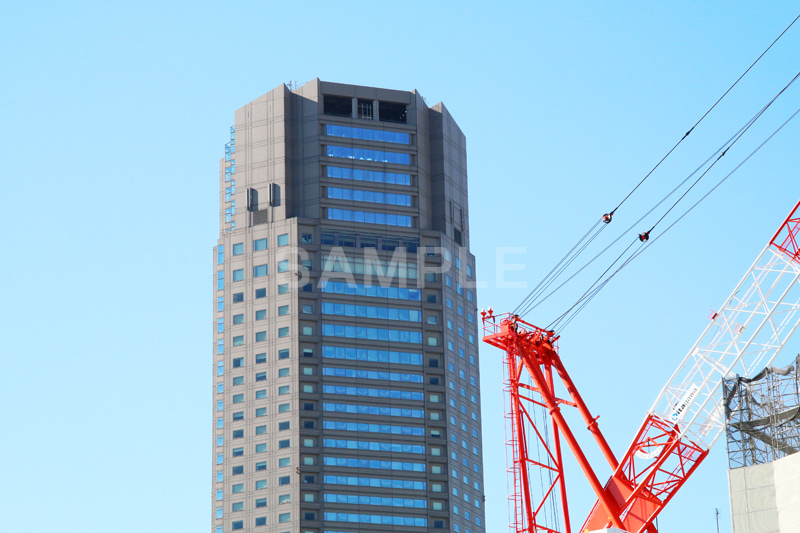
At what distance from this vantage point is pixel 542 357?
442 ft

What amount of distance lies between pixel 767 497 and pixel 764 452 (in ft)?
19.1

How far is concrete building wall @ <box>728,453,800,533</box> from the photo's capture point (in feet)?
431

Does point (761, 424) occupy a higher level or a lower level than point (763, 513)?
higher

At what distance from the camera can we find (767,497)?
13425 centimetres

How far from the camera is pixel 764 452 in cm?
13888

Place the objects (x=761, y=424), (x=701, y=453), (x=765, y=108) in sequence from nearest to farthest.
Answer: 1. (x=765, y=108)
2. (x=701, y=453)
3. (x=761, y=424)

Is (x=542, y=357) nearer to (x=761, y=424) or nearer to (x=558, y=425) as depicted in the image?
(x=558, y=425)

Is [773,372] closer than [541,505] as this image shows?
No

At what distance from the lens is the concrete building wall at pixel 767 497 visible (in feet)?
431

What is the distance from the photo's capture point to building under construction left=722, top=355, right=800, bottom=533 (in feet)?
435

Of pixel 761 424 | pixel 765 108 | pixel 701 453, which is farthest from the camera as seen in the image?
pixel 761 424

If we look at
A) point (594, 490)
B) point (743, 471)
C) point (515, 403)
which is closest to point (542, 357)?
point (515, 403)

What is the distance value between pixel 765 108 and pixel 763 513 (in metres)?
37.2

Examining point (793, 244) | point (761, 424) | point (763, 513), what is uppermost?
point (793, 244)
